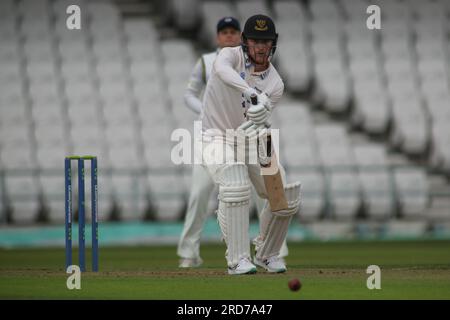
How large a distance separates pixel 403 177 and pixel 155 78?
12.4ft

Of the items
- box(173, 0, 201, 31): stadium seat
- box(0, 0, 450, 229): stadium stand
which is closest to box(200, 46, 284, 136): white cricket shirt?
box(0, 0, 450, 229): stadium stand

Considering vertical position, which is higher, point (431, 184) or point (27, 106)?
point (27, 106)

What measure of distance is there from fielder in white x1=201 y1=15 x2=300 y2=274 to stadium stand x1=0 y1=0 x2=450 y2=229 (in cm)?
564

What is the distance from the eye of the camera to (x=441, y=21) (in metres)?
15.4

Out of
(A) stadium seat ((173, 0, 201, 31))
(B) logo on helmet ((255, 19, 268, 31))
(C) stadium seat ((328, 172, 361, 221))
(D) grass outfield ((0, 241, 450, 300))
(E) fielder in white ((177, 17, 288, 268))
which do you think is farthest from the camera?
(A) stadium seat ((173, 0, 201, 31))

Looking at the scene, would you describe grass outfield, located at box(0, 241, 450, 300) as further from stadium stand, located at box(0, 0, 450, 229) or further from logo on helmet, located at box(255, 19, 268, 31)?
stadium stand, located at box(0, 0, 450, 229)

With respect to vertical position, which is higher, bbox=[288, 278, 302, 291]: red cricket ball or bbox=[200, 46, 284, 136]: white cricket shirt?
bbox=[200, 46, 284, 136]: white cricket shirt

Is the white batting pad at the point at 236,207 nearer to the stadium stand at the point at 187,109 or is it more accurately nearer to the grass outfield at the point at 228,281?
the grass outfield at the point at 228,281

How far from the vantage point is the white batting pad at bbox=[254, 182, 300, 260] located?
6691 millimetres

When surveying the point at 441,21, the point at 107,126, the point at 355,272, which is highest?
the point at 441,21

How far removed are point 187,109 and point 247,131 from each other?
7694 millimetres

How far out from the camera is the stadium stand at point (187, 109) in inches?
493
